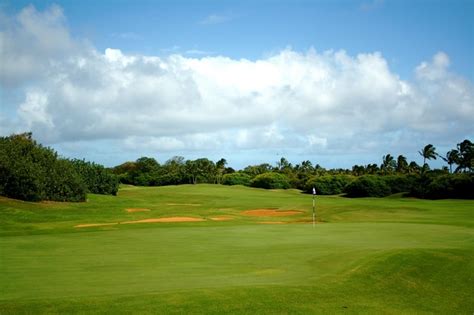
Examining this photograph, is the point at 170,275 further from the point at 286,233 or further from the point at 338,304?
the point at 286,233

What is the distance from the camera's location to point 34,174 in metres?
52.4

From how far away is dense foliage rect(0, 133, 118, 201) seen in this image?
5188 cm

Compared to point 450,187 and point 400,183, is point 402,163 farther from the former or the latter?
point 450,187

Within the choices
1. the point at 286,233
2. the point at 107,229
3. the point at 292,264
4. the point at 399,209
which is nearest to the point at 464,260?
the point at 292,264

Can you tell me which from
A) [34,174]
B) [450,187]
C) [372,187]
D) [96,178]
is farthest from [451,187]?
Answer: [34,174]

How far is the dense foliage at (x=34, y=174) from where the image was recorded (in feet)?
170

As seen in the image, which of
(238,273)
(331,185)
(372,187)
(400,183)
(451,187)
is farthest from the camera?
(331,185)

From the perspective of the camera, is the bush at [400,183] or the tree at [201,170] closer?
the bush at [400,183]

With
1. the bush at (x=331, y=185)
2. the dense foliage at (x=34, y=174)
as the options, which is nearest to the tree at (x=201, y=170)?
the bush at (x=331, y=185)

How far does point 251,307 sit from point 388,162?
129m

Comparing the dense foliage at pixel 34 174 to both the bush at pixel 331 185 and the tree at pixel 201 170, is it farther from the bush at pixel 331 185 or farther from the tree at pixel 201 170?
the tree at pixel 201 170

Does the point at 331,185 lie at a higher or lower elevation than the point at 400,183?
lower

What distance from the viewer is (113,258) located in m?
19.2

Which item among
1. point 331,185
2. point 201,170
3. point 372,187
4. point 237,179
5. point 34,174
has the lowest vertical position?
point 372,187
